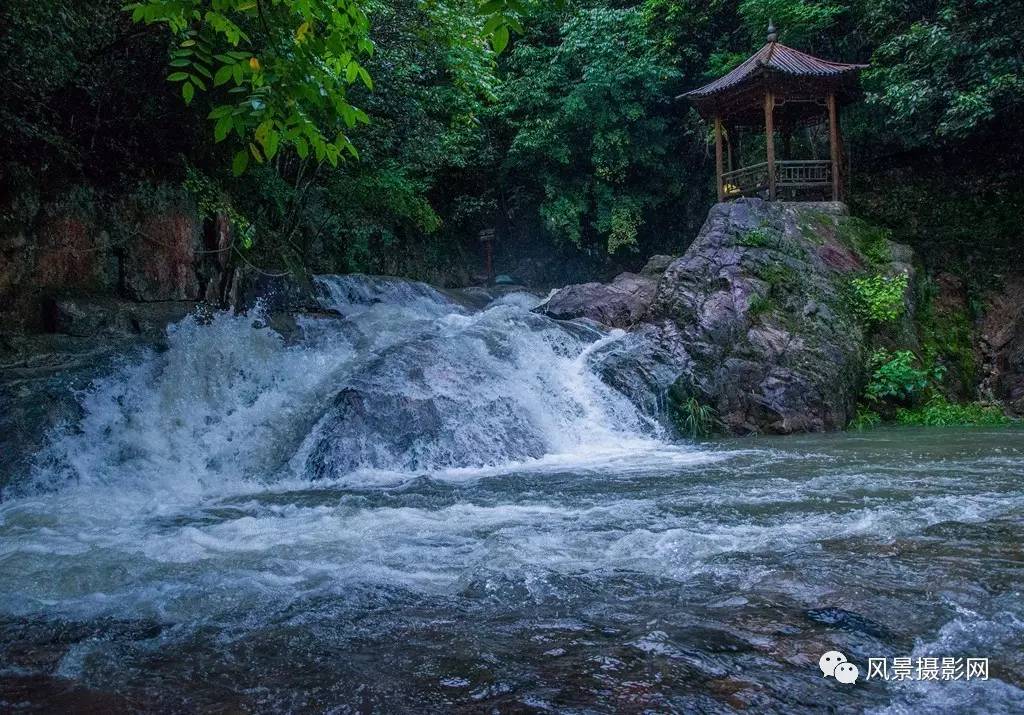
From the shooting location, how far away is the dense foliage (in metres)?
3.44

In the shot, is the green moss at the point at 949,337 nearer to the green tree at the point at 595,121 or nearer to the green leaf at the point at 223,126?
the green tree at the point at 595,121

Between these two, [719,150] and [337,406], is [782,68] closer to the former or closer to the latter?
[719,150]

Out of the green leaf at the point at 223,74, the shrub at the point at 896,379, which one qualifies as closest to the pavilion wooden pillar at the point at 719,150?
the shrub at the point at 896,379

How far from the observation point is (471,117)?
13.6 m

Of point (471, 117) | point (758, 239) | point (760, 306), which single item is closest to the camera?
Result: point (760, 306)

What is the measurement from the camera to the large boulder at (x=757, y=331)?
10.1 metres

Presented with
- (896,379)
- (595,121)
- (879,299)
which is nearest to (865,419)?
(896,379)

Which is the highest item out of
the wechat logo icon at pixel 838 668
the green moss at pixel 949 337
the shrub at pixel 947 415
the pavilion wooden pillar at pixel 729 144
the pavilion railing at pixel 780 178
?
the pavilion wooden pillar at pixel 729 144

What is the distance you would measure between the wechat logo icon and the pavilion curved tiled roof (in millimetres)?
12788

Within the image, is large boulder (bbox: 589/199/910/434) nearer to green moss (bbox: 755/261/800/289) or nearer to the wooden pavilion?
green moss (bbox: 755/261/800/289)

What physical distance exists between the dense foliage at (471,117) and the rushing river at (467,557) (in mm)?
1986

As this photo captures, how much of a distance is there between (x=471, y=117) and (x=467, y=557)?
11028mm

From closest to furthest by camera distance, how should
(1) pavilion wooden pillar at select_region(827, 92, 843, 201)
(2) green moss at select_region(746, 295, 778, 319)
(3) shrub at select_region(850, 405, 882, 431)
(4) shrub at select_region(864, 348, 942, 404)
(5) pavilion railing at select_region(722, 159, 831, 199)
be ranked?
(3) shrub at select_region(850, 405, 882, 431) → (4) shrub at select_region(864, 348, 942, 404) → (2) green moss at select_region(746, 295, 778, 319) → (1) pavilion wooden pillar at select_region(827, 92, 843, 201) → (5) pavilion railing at select_region(722, 159, 831, 199)

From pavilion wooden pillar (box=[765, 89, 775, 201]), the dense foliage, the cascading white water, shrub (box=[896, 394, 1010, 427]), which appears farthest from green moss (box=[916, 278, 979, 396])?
the cascading white water
